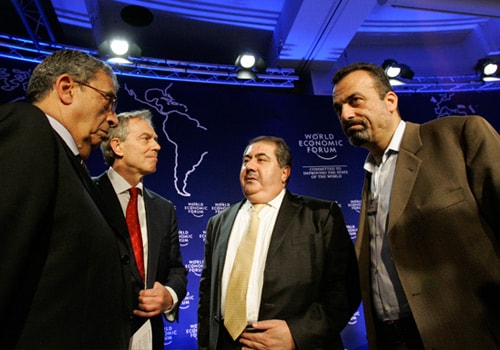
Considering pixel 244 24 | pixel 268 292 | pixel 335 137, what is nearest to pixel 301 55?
pixel 244 24

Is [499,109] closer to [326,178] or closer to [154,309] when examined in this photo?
[326,178]

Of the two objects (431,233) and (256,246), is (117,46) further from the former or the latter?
(431,233)

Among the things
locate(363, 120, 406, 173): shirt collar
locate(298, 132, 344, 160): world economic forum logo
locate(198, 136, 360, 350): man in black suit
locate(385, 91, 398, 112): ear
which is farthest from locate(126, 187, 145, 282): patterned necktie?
locate(298, 132, 344, 160): world economic forum logo

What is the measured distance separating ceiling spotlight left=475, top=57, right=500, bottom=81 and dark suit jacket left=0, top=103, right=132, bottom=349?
20.2 feet

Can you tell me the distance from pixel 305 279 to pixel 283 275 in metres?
0.12

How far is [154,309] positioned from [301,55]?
14.8ft

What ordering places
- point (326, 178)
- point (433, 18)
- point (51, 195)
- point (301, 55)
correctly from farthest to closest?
1. point (433, 18)
2. point (301, 55)
3. point (326, 178)
4. point (51, 195)

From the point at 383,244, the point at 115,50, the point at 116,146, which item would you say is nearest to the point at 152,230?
the point at 116,146

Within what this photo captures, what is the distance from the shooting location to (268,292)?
5.58 feet

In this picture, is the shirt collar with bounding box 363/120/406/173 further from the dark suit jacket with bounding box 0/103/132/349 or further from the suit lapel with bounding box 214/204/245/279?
the dark suit jacket with bounding box 0/103/132/349

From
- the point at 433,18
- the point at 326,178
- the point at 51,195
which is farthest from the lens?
the point at 433,18

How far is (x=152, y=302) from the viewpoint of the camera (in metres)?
1.70

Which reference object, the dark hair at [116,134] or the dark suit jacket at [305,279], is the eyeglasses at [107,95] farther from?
the dark suit jacket at [305,279]

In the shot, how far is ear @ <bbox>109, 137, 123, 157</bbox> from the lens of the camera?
86.2 inches
